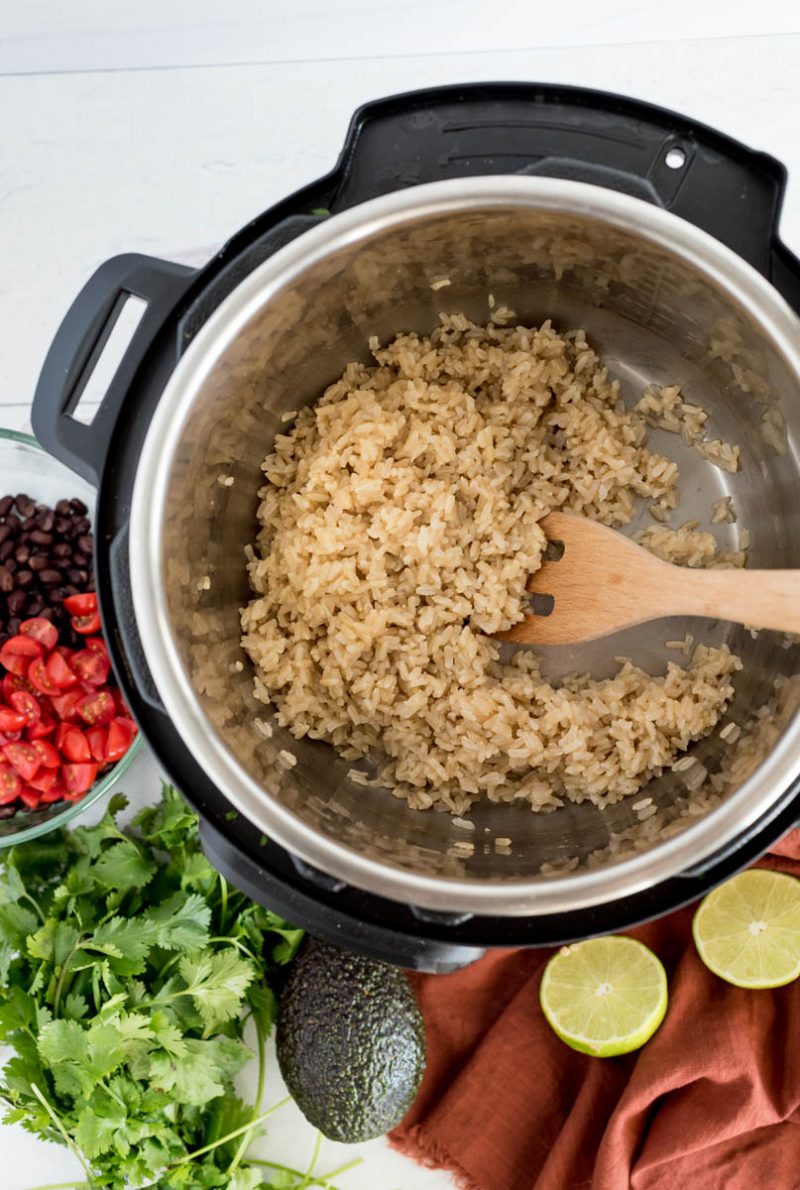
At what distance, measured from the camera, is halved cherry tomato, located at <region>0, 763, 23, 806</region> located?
1.91 metres

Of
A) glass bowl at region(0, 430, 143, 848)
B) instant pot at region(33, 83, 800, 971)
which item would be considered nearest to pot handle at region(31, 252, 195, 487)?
instant pot at region(33, 83, 800, 971)

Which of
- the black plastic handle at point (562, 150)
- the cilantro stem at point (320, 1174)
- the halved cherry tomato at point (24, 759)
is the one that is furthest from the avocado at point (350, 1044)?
the black plastic handle at point (562, 150)

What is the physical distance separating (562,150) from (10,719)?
1242mm

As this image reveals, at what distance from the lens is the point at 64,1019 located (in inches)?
71.2

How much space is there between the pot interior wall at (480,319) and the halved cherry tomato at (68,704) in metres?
0.39

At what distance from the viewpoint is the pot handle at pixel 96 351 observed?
151 cm

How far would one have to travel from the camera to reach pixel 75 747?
1.90 meters

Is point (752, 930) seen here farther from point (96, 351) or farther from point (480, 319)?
point (96, 351)

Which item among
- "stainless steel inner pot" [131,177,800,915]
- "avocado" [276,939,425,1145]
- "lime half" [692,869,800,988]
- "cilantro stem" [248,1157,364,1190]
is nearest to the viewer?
"stainless steel inner pot" [131,177,800,915]

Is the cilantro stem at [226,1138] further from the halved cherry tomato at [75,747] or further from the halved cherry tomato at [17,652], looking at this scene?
the halved cherry tomato at [17,652]

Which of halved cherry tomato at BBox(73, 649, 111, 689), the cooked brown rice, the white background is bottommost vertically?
halved cherry tomato at BBox(73, 649, 111, 689)

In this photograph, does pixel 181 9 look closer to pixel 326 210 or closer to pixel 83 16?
pixel 83 16

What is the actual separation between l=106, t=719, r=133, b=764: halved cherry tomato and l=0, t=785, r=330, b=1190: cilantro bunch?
9 cm

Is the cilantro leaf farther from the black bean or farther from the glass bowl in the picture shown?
the black bean
